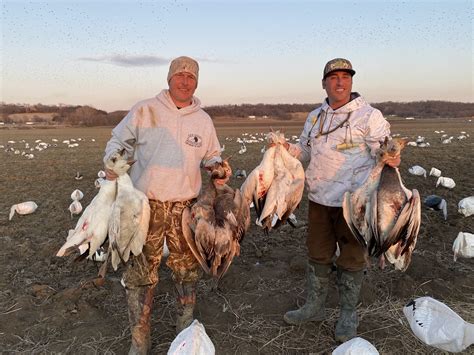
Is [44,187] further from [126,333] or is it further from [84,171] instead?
[126,333]

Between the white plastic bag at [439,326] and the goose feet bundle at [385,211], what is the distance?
1.92 ft

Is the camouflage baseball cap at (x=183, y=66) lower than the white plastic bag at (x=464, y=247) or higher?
higher

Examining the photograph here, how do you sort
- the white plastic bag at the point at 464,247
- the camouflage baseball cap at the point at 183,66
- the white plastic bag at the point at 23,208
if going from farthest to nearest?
the white plastic bag at the point at 23,208
the white plastic bag at the point at 464,247
the camouflage baseball cap at the point at 183,66

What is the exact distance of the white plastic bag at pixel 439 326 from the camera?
3.51 meters

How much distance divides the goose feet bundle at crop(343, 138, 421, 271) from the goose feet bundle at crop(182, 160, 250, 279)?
3.30 feet

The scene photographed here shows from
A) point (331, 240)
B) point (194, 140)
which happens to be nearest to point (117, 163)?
point (194, 140)

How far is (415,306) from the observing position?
3.74 m

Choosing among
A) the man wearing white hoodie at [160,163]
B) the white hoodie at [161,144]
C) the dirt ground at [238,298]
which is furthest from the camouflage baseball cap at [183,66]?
the dirt ground at [238,298]

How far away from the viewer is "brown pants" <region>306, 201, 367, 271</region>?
12.9 feet

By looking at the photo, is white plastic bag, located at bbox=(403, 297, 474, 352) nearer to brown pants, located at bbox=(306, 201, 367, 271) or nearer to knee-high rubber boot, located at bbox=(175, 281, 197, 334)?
brown pants, located at bbox=(306, 201, 367, 271)

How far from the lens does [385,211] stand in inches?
133

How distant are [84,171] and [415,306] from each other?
526 inches

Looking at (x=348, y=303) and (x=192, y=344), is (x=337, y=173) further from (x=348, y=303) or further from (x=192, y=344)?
(x=192, y=344)

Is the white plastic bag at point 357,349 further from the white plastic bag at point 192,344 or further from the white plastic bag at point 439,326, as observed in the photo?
the white plastic bag at point 192,344
